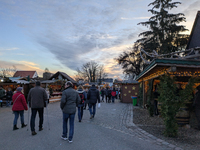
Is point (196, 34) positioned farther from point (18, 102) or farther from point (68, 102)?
point (18, 102)

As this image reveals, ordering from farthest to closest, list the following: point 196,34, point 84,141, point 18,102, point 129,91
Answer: point 129,91, point 196,34, point 18,102, point 84,141

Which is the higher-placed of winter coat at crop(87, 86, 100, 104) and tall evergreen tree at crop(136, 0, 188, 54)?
tall evergreen tree at crop(136, 0, 188, 54)

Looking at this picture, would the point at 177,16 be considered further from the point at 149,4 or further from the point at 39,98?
the point at 39,98

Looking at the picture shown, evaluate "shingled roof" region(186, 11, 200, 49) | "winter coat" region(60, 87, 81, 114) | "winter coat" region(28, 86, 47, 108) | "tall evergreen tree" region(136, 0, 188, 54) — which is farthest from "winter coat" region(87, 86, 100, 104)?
"tall evergreen tree" region(136, 0, 188, 54)

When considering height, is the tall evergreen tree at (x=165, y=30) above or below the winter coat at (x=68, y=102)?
above

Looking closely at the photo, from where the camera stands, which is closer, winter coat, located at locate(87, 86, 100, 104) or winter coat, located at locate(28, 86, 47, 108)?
winter coat, located at locate(28, 86, 47, 108)

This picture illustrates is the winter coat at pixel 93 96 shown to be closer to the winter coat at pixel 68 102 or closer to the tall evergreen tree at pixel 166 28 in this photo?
the winter coat at pixel 68 102

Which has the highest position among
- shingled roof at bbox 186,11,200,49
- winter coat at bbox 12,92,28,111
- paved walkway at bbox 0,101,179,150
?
shingled roof at bbox 186,11,200,49

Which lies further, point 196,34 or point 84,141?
point 196,34

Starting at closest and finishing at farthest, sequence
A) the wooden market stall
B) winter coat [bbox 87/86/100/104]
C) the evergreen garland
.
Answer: the evergreen garland
winter coat [bbox 87/86/100/104]
the wooden market stall

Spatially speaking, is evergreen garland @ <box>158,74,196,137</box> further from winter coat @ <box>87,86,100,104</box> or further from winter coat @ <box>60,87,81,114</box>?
winter coat @ <box>87,86,100,104</box>

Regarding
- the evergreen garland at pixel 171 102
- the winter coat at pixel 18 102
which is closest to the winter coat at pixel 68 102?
the winter coat at pixel 18 102

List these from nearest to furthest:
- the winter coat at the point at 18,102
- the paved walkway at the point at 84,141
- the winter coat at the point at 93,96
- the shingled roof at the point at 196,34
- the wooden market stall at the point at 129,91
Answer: the paved walkway at the point at 84,141 < the winter coat at the point at 18,102 < the winter coat at the point at 93,96 < the shingled roof at the point at 196,34 < the wooden market stall at the point at 129,91

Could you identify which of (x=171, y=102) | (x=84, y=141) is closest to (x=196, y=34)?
(x=171, y=102)
